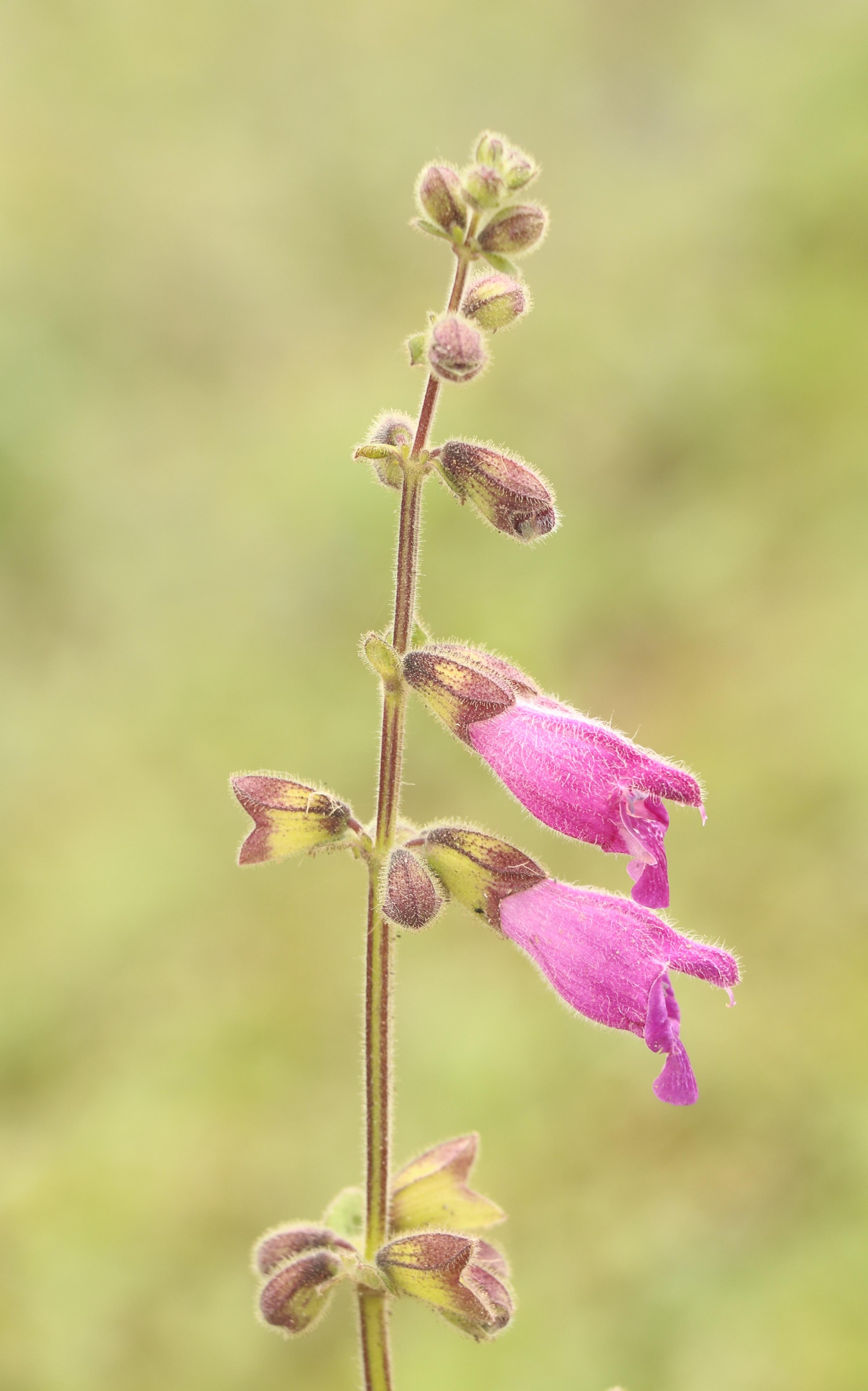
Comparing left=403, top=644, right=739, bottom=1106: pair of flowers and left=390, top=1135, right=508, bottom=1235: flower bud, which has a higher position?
left=403, top=644, right=739, bottom=1106: pair of flowers

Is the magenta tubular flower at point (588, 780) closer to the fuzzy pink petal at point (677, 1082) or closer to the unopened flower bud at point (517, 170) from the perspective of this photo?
the fuzzy pink petal at point (677, 1082)

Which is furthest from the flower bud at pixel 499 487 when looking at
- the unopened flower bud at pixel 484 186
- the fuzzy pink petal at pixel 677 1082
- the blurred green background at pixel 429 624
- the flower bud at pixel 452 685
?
the blurred green background at pixel 429 624

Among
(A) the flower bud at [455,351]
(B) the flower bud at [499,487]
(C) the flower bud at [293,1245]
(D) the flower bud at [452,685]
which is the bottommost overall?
(C) the flower bud at [293,1245]

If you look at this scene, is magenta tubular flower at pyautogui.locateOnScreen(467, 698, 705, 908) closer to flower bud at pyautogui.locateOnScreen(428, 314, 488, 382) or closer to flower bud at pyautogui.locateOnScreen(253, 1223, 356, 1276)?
flower bud at pyautogui.locateOnScreen(428, 314, 488, 382)

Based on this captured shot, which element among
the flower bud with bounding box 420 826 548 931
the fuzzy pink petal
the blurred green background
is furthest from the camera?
the blurred green background

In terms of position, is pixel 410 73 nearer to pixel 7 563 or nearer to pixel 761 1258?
pixel 7 563

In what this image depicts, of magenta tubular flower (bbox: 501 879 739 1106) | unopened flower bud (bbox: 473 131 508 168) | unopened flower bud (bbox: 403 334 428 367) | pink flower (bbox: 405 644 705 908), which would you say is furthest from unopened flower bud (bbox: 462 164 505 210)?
magenta tubular flower (bbox: 501 879 739 1106)

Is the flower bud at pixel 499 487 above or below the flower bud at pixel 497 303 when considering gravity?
below
